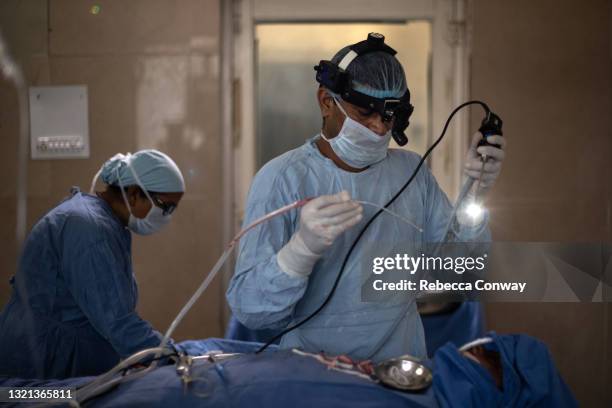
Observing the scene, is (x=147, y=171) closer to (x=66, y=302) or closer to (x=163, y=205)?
(x=163, y=205)

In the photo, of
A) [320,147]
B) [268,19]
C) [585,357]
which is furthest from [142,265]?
[585,357]

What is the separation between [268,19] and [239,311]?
2.51 ft

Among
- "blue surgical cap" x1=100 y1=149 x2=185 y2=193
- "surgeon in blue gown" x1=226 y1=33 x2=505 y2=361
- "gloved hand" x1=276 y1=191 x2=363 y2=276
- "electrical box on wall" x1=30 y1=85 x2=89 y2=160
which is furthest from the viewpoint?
"blue surgical cap" x1=100 y1=149 x2=185 y2=193

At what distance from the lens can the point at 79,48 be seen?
1174 millimetres

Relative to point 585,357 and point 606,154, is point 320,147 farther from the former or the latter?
point 585,357

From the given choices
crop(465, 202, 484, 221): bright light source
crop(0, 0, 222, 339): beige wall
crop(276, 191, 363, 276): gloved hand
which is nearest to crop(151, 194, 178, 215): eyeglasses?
crop(0, 0, 222, 339): beige wall

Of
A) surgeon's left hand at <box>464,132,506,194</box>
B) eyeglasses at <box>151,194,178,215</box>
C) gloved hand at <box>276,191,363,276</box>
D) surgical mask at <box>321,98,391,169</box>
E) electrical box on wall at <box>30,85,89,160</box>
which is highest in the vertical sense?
electrical box on wall at <box>30,85,89,160</box>

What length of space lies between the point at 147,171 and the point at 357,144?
25.0 inches

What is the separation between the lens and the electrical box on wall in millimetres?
1152

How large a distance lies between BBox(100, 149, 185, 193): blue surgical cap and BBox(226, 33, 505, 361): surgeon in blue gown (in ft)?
1.41

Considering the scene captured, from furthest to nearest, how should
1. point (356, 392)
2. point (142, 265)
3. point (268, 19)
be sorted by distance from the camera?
point (142, 265) → point (268, 19) → point (356, 392)

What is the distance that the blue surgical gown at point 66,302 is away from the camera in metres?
1.18

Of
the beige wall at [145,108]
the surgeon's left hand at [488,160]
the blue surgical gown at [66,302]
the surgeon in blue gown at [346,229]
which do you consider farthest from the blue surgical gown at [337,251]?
the beige wall at [145,108]

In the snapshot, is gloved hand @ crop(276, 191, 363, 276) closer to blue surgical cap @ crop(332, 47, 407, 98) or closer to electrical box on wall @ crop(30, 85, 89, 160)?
blue surgical cap @ crop(332, 47, 407, 98)
